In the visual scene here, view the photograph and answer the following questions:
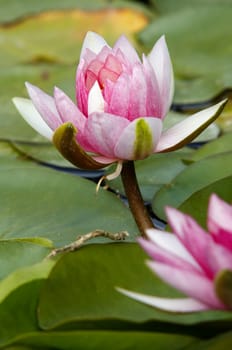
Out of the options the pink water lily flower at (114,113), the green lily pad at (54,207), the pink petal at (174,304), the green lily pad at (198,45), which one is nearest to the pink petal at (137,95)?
the pink water lily flower at (114,113)

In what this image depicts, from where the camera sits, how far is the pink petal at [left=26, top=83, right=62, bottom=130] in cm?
104

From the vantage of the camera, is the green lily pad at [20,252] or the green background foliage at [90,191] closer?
the green background foliage at [90,191]

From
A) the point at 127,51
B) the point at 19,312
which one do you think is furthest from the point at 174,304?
the point at 127,51

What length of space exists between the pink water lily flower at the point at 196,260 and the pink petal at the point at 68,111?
0.27 meters

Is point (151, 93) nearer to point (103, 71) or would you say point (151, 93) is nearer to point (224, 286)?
point (103, 71)

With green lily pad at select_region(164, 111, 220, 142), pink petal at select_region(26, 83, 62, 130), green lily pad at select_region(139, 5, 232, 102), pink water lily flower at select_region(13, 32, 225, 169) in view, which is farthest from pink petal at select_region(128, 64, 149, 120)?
green lily pad at select_region(139, 5, 232, 102)

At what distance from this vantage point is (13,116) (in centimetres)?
170

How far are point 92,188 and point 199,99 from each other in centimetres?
59

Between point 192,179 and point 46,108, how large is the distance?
1.05 feet

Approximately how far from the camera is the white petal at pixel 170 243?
2.52 feet

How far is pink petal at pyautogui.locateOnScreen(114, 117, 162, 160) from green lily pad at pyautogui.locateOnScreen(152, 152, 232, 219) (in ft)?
0.72

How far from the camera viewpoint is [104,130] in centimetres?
98

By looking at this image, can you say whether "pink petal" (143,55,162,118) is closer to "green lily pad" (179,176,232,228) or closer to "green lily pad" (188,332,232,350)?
"green lily pad" (179,176,232,228)

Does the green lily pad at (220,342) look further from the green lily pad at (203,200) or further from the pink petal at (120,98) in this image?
the pink petal at (120,98)
